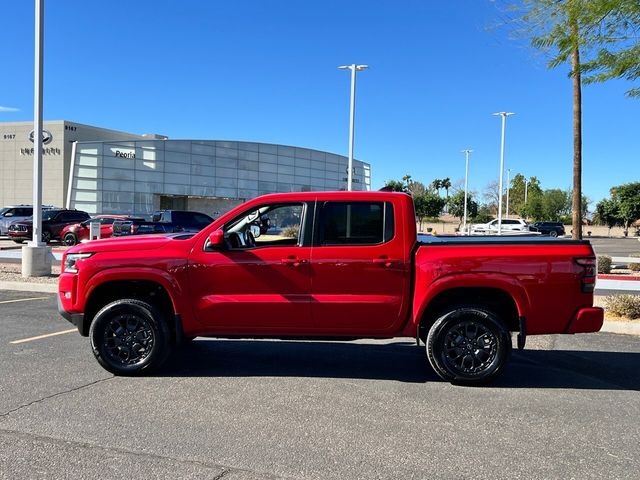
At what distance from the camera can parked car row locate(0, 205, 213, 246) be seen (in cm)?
2129

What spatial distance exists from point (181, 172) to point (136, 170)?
4267 millimetres

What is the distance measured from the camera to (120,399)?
5016mm

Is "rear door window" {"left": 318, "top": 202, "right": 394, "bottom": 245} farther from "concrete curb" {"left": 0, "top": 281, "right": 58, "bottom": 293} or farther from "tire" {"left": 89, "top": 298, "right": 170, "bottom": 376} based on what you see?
"concrete curb" {"left": 0, "top": 281, "right": 58, "bottom": 293}

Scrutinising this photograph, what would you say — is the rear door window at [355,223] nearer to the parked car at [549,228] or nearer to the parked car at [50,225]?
the parked car at [50,225]

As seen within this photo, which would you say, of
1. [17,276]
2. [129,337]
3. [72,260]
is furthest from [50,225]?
[129,337]

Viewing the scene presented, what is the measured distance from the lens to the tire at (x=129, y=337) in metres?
5.66

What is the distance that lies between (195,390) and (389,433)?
2.01 metres

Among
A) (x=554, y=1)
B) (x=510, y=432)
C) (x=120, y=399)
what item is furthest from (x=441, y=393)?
(x=554, y=1)

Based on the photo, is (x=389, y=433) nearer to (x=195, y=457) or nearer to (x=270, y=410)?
(x=270, y=410)

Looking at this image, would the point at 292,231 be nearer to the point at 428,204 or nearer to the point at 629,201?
the point at 629,201

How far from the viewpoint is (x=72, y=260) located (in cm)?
583

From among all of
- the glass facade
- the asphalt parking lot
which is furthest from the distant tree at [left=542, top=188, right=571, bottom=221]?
the asphalt parking lot

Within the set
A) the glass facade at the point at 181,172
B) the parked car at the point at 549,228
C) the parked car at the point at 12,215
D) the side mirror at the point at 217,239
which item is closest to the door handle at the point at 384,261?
the side mirror at the point at 217,239

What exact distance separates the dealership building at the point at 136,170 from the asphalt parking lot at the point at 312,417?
147 feet
